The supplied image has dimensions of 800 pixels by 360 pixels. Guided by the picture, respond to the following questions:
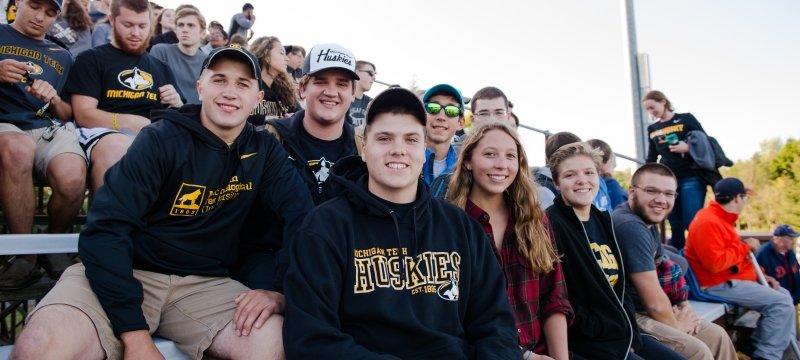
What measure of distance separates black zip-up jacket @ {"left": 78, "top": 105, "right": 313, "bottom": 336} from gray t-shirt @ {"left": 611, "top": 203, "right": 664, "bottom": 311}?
97.2 inches

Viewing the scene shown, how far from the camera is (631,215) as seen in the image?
159 inches

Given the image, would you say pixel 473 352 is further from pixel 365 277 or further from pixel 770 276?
pixel 770 276

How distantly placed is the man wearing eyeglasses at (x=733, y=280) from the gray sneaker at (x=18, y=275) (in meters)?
5.77

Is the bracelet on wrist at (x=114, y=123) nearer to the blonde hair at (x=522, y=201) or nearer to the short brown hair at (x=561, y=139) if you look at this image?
the blonde hair at (x=522, y=201)

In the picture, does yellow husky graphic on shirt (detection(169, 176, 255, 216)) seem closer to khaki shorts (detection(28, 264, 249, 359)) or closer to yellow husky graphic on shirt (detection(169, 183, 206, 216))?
yellow husky graphic on shirt (detection(169, 183, 206, 216))

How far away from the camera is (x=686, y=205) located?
6930mm

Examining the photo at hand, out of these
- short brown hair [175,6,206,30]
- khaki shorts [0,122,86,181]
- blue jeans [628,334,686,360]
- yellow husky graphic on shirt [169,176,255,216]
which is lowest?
blue jeans [628,334,686,360]

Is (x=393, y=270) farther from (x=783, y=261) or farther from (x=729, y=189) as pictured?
(x=783, y=261)

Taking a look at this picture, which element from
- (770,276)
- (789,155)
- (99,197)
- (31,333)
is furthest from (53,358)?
(789,155)

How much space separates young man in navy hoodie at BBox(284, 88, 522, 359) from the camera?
199 cm

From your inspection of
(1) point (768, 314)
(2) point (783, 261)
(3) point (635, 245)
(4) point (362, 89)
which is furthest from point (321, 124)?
(2) point (783, 261)

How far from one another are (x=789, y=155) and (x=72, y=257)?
37058 millimetres

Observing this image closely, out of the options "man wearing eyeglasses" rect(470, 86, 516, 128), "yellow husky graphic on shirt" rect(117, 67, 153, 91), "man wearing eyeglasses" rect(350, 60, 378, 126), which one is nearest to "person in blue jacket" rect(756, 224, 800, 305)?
"man wearing eyeglasses" rect(470, 86, 516, 128)

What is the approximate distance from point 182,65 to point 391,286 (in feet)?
14.2
